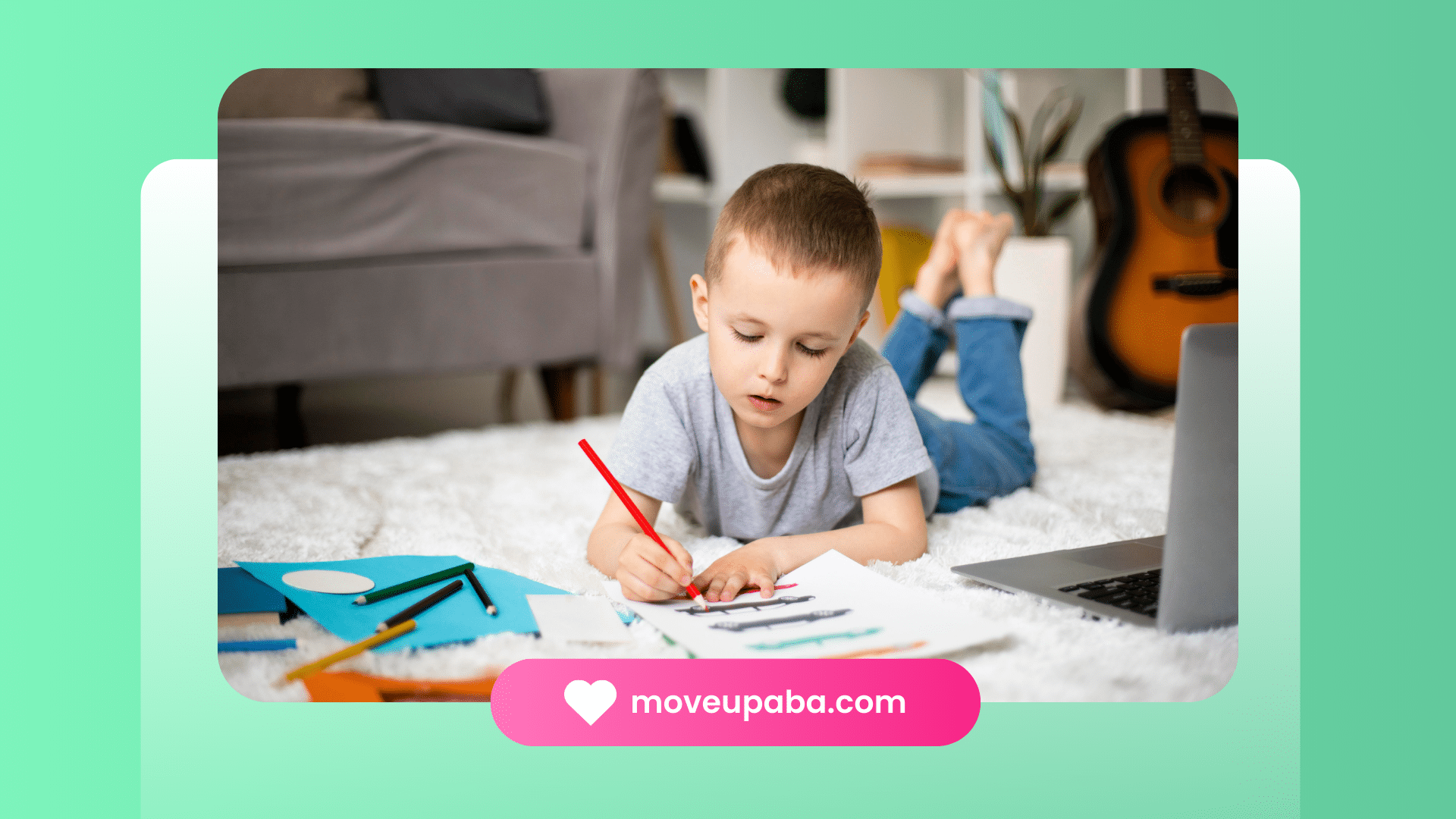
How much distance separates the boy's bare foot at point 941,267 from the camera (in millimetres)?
1071

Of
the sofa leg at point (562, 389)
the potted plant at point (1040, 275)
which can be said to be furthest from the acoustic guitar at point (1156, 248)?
the sofa leg at point (562, 389)

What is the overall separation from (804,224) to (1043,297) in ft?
3.19

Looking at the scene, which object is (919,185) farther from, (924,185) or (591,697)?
(591,697)

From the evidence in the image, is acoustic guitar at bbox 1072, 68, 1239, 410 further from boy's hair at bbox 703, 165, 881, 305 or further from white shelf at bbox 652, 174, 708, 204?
white shelf at bbox 652, 174, 708, 204

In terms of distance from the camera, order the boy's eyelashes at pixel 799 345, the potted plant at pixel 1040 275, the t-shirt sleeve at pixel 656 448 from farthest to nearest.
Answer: the potted plant at pixel 1040 275 < the t-shirt sleeve at pixel 656 448 < the boy's eyelashes at pixel 799 345

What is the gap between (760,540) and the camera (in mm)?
710

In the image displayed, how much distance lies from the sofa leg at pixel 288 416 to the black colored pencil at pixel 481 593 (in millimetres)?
495

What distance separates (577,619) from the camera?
23.7 inches

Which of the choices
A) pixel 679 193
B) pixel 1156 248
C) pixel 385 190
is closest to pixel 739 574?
pixel 385 190

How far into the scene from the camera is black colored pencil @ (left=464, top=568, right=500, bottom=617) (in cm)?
→ 61

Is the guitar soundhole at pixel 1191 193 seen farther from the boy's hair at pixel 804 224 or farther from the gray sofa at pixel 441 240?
the gray sofa at pixel 441 240

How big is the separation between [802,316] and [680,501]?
30 cm

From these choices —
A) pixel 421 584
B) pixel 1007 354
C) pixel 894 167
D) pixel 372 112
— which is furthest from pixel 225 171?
pixel 894 167

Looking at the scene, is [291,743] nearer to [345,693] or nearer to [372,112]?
[345,693]
